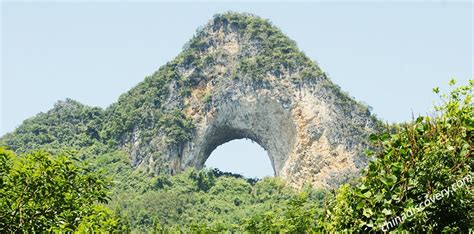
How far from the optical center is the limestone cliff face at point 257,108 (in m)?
48.2

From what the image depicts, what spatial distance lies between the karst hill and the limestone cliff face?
0.08 meters

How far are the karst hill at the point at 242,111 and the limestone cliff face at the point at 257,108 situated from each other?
79 mm

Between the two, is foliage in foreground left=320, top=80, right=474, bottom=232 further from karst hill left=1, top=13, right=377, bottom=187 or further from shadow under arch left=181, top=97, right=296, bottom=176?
shadow under arch left=181, top=97, right=296, bottom=176

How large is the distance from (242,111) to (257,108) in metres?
1.23

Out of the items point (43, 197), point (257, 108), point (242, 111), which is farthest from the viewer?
point (242, 111)

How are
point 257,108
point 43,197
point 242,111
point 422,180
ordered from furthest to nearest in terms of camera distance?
point 242,111
point 257,108
point 43,197
point 422,180

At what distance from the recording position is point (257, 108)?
49812 mm

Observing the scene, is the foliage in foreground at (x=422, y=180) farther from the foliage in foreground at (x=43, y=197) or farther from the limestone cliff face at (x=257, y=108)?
the limestone cliff face at (x=257, y=108)

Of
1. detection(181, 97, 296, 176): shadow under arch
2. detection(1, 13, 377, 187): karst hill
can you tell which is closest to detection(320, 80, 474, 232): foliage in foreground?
detection(1, 13, 377, 187): karst hill

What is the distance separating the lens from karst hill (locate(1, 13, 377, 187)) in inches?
1902

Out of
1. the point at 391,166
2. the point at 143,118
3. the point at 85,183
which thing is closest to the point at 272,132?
the point at 143,118

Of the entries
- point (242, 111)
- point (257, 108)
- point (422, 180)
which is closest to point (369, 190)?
point (422, 180)

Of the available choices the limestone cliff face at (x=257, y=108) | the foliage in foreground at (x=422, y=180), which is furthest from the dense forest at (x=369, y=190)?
the limestone cliff face at (x=257, y=108)

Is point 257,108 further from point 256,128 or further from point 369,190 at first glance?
point 369,190
